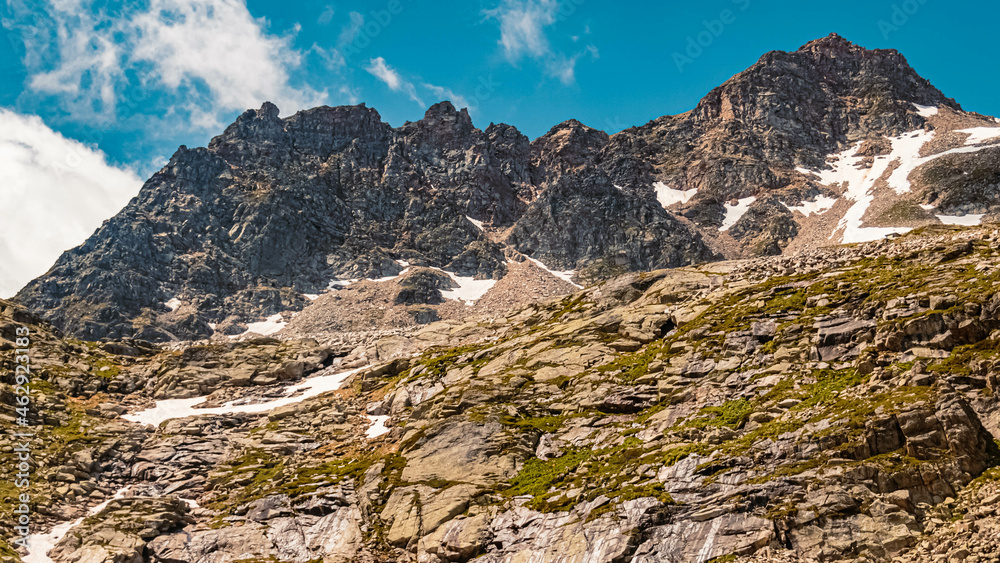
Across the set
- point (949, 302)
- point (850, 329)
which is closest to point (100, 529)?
point (850, 329)

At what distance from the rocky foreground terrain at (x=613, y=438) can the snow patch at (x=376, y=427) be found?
0.64 ft

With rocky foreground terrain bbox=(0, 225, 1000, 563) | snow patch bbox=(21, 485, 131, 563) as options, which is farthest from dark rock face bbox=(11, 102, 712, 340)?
snow patch bbox=(21, 485, 131, 563)

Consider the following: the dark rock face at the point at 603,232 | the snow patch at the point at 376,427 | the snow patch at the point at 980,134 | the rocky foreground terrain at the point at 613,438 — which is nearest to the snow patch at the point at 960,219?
the snow patch at the point at 980,134

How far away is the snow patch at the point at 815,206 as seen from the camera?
183 meters

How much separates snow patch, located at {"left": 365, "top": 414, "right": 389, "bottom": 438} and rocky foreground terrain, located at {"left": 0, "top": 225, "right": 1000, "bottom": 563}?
195mm

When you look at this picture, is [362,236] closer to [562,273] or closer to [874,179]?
[562,273]

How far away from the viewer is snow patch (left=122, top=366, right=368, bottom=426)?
2131 inches

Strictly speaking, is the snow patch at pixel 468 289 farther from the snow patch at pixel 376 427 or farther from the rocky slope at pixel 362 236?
the snow patch at pixel 376 427

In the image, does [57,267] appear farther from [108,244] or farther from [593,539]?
[593,539]

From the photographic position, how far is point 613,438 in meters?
31.6

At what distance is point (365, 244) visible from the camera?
623 feet

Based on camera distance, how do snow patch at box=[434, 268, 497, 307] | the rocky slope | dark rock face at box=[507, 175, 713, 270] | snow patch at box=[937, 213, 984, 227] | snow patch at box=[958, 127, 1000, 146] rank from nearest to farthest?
snow patch at box=[937, 213, 984, 227]
the rocky slope
snow patch at box=[434, 268, 497, 307]
dark rock face at box=[507, 175, 713, 270]
snow patch at box=[958, 127, 1000, 146]

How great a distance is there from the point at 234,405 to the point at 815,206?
17796 centimetres

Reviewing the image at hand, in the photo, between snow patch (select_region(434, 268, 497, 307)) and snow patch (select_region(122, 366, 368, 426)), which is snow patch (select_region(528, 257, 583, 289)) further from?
snow patch (select_region(122, 366, 368, 426))
